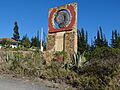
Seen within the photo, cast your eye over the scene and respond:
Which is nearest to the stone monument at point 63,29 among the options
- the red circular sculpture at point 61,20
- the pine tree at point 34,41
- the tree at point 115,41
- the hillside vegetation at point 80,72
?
the red circular sculpture at point 61,20

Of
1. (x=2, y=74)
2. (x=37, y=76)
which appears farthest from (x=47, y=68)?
(x=2, y=74)

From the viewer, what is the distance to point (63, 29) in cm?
2866

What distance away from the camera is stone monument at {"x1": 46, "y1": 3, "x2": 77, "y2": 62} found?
2752 centimetres

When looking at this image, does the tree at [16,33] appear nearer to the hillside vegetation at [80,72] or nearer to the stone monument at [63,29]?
the stone monument at [63,29]

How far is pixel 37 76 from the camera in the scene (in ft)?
48.3

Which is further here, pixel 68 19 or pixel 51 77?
pixel 68 19

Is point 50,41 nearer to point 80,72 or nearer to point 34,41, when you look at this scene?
point 80,72

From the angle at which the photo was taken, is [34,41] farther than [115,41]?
Yes

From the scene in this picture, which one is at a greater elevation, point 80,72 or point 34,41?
point 34,41

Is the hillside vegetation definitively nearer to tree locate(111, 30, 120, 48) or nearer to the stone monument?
the stone monument

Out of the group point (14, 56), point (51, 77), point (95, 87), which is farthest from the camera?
point (14, 56)

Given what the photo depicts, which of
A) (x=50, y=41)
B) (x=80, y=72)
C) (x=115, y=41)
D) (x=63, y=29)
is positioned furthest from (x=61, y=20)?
(x=115, y=41)

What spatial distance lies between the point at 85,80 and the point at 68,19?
16.2 meters

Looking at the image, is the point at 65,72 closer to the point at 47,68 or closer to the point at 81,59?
the point at 47,68
